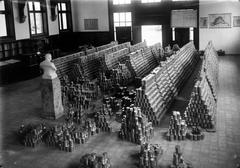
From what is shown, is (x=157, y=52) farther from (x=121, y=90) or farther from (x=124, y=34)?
(x=121, y=90)

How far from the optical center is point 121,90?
877cm

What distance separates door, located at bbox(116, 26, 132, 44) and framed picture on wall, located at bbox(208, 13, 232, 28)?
491 cm

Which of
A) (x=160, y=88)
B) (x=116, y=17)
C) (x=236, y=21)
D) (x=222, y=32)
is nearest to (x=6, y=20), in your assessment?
(x=116, y=17)

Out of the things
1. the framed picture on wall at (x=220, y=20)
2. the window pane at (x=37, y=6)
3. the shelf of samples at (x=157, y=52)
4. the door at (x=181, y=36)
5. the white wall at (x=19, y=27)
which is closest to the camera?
the shelf of samples at (x=157, y=52)

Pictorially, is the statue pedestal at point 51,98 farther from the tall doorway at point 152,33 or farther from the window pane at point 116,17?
the window pane at point 116,17

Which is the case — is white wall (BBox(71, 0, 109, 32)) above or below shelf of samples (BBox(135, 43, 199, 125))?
above

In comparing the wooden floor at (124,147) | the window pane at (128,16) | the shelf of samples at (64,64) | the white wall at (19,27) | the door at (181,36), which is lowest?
the wooden floor at (124,147)

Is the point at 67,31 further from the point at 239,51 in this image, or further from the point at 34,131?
the point at 34,131

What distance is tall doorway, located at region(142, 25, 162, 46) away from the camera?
17.3m

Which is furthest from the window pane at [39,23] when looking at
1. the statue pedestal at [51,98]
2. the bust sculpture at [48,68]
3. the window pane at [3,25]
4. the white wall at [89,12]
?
the statue pedestal at [51,98]

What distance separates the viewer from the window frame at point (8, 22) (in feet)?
41.8

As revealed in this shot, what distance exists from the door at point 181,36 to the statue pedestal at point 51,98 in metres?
11.1

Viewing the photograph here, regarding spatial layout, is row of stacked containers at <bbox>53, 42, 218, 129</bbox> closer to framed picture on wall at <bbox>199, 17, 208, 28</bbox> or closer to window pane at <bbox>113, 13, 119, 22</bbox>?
framed picture on wall at <bbox>199, 17, 208, 28</bbox>

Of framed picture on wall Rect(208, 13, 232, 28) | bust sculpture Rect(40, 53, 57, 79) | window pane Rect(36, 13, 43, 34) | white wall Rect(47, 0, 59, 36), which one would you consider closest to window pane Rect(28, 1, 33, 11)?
window pane Rect(36, 13, 43, 34)
